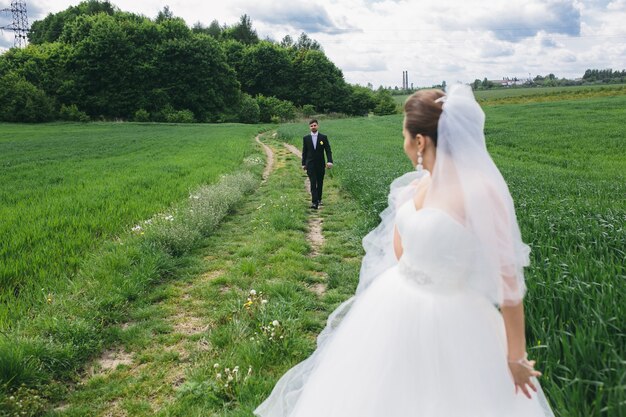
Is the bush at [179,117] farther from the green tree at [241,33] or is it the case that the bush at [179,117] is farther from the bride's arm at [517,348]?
the bride's arm at [517,348]

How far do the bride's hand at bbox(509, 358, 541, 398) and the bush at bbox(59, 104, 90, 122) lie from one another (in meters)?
65.4

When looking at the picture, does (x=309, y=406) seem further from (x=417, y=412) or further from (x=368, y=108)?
(x=368, y=108)

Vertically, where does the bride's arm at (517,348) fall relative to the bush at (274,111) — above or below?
below

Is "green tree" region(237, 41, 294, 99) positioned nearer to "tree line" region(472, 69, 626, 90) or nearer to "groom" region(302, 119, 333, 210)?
"tree line" region(472, 69, 626, 90)

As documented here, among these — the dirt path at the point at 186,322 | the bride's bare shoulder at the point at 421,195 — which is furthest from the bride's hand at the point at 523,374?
the dirt path at the point at 186,322

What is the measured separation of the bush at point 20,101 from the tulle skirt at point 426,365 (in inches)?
2443

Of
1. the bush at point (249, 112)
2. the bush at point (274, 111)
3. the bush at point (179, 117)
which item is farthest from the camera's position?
the bush at point (274, 111)

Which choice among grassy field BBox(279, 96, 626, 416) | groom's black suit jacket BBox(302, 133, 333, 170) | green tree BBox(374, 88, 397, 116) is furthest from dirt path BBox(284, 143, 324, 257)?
green tree BBox(374, 88, 397, 116)

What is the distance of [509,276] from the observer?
2.30 meters

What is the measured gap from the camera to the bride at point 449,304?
232cm

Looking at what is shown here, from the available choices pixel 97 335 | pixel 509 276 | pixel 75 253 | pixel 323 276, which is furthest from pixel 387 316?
pixel 75 253

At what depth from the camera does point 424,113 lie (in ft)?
8.32

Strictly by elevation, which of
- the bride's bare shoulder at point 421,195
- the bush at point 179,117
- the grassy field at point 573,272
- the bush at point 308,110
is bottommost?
the grassy field at point 573,272

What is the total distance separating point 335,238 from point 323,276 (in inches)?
84.2
